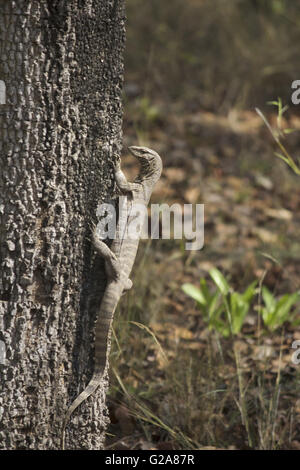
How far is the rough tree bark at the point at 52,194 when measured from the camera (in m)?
2.27

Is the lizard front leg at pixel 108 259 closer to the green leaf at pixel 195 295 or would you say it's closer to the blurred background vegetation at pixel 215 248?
the blurred background vegetation at pixel 215 248

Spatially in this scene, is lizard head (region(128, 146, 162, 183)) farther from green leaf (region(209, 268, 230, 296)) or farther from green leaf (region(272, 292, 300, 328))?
green leaf (region(272, 292, 300, 328))

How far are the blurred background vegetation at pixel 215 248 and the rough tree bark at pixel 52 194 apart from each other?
1.47ft

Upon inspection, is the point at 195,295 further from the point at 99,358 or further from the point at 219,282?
the point at 99,358

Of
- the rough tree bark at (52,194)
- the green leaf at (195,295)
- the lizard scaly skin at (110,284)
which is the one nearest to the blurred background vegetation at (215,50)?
the green leaf at (195,295)

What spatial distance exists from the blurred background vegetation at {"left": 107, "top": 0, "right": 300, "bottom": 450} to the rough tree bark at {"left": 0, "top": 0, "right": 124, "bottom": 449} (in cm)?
45

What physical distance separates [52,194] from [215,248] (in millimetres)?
2971

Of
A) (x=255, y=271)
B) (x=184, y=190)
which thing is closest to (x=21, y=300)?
(x=255, y=271)

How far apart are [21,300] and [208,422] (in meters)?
1.33

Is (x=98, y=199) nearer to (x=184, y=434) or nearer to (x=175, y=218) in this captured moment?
(x=184, y=434)

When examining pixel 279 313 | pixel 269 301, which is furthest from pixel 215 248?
pixel 279 313

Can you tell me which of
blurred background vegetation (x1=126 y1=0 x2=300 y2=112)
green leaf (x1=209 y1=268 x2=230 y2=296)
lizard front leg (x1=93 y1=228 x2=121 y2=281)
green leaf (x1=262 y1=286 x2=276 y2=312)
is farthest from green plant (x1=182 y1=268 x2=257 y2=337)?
blurred background vegetation (x1=126 y1=0 x2=300 y2=112)

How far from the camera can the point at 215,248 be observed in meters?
5.21

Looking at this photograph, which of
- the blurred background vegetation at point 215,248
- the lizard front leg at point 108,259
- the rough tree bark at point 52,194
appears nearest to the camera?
the rough tree bark at point 52,194
